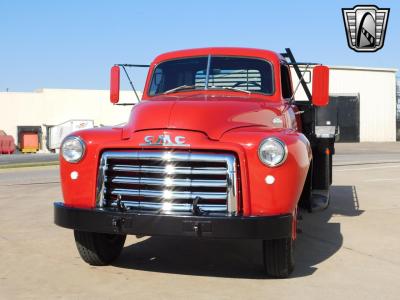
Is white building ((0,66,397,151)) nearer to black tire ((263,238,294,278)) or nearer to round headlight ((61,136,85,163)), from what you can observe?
round headlight ((61,136,85,163))

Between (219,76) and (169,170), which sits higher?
(219,76)

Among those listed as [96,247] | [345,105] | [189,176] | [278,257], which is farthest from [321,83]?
[345,105]

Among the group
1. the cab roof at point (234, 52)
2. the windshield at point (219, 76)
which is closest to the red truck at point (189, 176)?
the windshield at point (219, 76)

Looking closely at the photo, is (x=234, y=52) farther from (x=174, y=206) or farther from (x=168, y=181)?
(x=174, y=206)

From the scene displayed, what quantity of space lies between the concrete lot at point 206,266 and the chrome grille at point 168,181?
0.71 metres

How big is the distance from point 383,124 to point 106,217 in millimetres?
43837

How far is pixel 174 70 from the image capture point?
250 inches

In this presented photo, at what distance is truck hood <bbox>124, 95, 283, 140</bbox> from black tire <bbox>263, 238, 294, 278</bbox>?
106 centimetres

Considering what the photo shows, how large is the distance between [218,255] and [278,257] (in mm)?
1192

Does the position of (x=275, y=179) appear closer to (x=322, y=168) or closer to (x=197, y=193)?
(x=197, y=193)

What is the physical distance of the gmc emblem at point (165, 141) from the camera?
4574 millimetres

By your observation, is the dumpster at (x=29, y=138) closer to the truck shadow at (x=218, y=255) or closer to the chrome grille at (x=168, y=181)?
the truck shadow at (x=218, y=255)

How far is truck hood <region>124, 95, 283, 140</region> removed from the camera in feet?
15.6

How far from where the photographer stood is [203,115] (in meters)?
4.87
